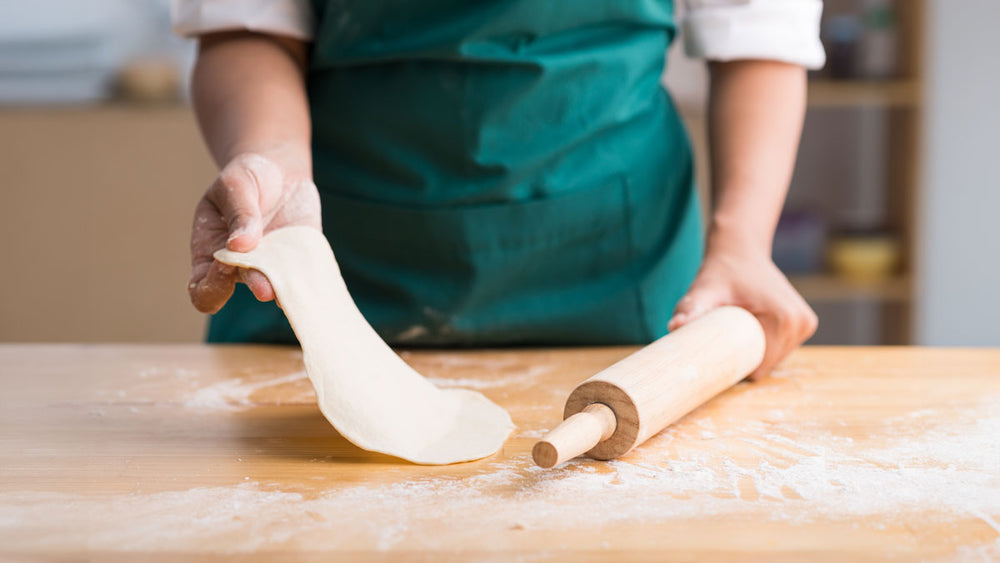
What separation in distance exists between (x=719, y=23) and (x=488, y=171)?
0.30 metres

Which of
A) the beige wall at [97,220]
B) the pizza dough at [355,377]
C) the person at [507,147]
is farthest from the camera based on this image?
the beige wall at [97,220]

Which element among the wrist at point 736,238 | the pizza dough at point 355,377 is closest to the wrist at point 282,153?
the pizza dough at point 355,377

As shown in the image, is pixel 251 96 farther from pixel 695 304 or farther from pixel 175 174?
pixel 175 174

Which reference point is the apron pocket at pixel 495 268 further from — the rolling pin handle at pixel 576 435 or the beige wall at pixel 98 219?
the beige wall at pixel 98 219

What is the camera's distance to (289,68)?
93 centimetres

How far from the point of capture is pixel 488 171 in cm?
90

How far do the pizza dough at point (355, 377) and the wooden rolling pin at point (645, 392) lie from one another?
0.08m

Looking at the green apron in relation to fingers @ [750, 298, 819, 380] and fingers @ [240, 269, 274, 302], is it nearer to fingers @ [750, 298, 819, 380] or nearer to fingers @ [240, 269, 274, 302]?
fingers @ [750, 298, 819, 380]

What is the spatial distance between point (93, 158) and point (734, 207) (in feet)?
5.51

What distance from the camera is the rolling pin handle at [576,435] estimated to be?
0.54 meters

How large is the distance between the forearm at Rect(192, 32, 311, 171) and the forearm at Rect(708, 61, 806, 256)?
0.44 m

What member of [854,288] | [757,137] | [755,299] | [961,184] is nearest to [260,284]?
[755,299]

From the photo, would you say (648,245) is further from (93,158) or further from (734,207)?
(93,158)

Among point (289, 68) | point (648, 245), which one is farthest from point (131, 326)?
point (648, 245)
